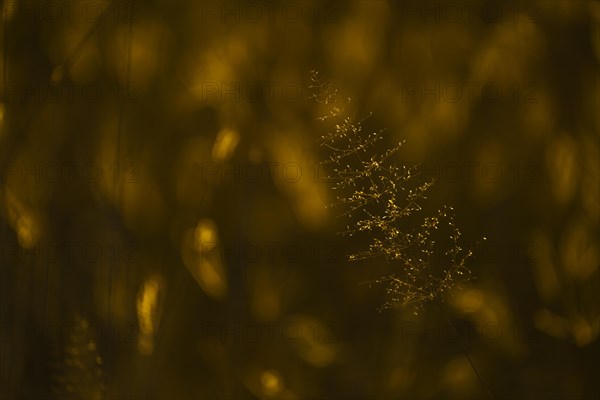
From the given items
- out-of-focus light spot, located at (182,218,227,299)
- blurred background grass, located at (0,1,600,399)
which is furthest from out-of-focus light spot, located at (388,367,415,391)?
out-of-focus light spot, located at (182,218,227,299)

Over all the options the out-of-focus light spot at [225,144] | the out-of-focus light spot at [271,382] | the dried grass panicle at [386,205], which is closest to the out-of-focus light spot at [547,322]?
the dried grass panicle at [386,205]

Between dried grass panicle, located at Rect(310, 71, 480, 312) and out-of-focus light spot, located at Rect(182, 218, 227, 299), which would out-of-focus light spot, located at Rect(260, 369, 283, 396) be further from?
dried grass panicle, located at Rect(310, 71, 480, 312)

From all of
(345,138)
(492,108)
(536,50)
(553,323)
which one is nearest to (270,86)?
(345,138)

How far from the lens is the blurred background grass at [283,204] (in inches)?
96.2

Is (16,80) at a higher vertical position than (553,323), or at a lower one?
higher

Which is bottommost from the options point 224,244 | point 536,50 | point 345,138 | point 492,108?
point 224,244

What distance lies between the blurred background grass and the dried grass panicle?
0.14ft

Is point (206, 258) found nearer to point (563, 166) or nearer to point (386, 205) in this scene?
point (386, 205)

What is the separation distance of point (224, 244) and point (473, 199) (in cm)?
89

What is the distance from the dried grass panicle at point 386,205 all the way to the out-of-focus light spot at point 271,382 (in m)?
0.45

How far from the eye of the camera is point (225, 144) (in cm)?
248

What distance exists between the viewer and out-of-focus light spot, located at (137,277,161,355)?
2465 millimetres

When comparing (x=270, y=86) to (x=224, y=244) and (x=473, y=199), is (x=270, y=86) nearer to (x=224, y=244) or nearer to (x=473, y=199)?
(x=224, y=244)

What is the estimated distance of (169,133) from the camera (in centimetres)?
249
